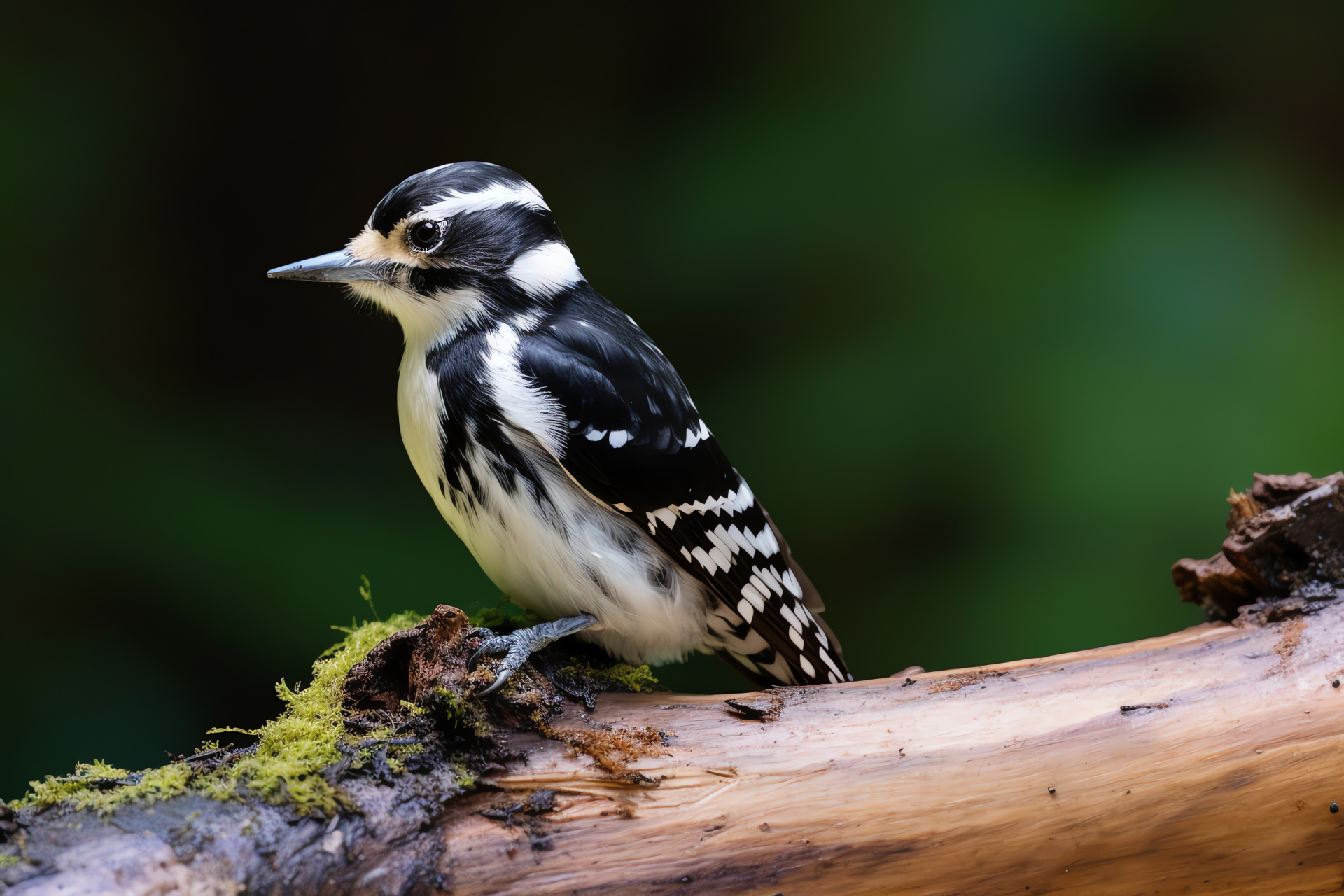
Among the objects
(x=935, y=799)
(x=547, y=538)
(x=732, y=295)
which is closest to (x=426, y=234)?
(x=547, y=538)

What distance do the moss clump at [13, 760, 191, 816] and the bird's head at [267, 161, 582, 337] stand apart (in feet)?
2.53

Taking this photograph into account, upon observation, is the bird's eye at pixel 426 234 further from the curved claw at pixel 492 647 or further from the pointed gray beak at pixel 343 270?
the curved claw at pixel 492 647

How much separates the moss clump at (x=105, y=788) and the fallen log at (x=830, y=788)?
0.03 ft

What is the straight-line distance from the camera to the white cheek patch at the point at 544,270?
1.59m

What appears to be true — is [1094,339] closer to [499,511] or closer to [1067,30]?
[1067,30]

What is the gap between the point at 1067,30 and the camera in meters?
2.72

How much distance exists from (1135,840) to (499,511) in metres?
1.04

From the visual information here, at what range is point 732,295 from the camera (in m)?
2.78

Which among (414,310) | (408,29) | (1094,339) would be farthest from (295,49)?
(1094,339)

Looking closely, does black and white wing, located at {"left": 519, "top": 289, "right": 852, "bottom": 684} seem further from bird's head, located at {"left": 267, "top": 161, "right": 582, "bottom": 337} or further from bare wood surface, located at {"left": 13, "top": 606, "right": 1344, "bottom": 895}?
bare wood surface, located at {"left": 13, "top": 606, "right": 1344, "bottom": 895}

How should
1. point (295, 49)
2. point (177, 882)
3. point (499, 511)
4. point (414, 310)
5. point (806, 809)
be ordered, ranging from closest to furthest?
point (177, 882), point (806, 809), point (499, 511), point (414, 310), point (295, 49)

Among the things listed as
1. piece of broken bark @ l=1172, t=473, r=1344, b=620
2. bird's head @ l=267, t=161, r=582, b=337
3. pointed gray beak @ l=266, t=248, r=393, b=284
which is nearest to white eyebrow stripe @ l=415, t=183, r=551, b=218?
bird's head @ l=267, t=161, r=582, b=337

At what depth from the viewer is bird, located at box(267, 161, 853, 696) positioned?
1.45 metres

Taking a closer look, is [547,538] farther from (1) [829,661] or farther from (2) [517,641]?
(1) [829,661]
